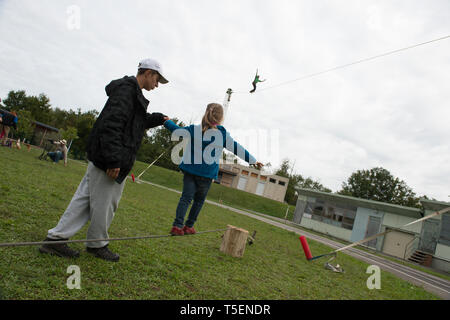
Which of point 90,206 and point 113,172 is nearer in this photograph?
point 113,172

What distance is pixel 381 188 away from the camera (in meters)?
64.0

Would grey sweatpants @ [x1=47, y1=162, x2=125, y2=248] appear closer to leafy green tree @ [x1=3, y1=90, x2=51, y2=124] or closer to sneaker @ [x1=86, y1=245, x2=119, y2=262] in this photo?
sneaker @ [x1=86, y1=245, x2=119, y2=262]

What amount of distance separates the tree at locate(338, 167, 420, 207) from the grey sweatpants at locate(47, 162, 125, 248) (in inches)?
2771

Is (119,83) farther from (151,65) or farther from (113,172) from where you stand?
(113,172)

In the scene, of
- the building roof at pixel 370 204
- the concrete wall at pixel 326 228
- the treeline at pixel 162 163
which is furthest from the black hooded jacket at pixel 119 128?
the treeline at pixel 162 163

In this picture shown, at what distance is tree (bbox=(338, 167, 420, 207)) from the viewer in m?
62.6

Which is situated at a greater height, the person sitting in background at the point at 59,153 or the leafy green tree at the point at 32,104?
the leafy green tree at the point at 32,104

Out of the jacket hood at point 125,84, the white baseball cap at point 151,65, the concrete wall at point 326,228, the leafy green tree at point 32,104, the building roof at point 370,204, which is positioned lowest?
the concrete wall at point 326,228

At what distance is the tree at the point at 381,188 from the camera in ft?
205

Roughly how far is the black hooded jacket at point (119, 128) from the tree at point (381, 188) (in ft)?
231

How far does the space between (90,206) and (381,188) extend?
7207 cm

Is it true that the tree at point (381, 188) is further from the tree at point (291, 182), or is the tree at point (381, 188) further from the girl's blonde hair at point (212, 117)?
the girl's blonde hair at point (212, 117)

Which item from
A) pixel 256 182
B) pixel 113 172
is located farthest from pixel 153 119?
pixel 256 182

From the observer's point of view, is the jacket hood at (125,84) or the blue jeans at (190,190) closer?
the jacket hood at (125,84)
